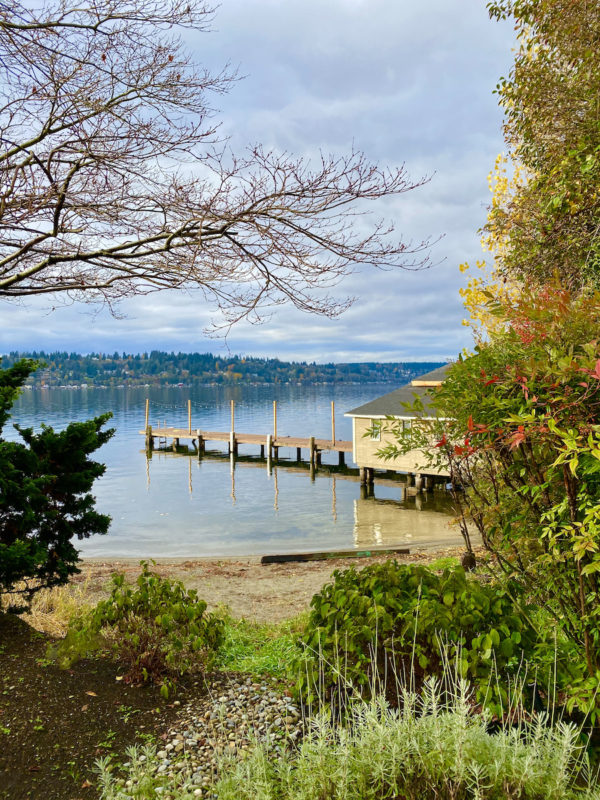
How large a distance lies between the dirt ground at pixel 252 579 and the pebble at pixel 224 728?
9.21ft

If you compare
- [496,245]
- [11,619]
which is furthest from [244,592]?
[496,245]

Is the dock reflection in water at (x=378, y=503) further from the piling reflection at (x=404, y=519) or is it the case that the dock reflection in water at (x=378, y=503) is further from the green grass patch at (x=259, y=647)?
the green grass patch at (x=259, y=647)

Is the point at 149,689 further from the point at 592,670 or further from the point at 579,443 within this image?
the point at 579,443

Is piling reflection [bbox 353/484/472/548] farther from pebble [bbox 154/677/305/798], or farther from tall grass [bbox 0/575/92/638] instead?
pebble [bbox 154/677/305/798]

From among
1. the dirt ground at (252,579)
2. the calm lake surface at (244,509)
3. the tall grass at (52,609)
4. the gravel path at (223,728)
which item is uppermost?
the gravel path at (223,728)

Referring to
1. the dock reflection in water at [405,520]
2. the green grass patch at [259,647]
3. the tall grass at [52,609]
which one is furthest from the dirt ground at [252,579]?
the dock reflection in water at [405,520]

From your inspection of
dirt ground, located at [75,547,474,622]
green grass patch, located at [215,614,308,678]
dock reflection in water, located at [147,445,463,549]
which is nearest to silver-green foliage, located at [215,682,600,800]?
green grass patch, located at [215,614,308,678]

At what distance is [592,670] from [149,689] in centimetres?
268

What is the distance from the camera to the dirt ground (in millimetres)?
7164

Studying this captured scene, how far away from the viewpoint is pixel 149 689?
378cm

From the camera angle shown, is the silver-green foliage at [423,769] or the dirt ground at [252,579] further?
the dirt ground at [252,579]

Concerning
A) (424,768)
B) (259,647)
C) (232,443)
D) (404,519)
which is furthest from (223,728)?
(232,443)

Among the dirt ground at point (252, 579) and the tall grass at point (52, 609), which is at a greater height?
the tall grass at point (52, 609)

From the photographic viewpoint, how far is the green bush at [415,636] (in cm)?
294
